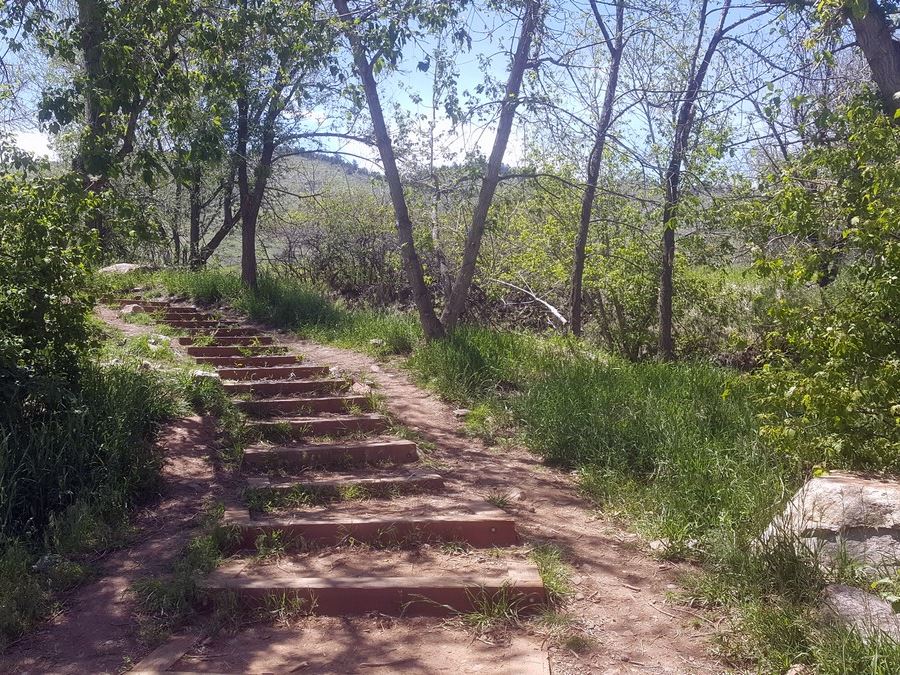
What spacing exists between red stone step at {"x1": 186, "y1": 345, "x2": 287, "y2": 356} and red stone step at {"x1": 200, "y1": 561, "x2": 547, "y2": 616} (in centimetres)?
554

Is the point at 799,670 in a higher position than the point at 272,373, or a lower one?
lower

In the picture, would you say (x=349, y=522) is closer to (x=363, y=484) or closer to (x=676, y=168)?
(x=363, y=484)

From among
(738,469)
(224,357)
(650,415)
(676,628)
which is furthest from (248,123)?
(676,628)

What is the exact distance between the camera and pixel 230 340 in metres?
10.4

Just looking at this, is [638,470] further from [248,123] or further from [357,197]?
[357,197]

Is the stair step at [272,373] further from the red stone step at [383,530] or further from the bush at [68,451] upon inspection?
the red stone step at [383,530]

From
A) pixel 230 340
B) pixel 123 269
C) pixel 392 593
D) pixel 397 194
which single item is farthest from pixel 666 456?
pixel 123 269

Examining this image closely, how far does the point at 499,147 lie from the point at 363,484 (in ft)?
17.2

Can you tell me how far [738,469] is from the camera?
5.20 m

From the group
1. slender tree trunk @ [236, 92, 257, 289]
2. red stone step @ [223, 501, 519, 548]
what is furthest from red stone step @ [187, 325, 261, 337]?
red stone step @ [223, 501, 519, 548]

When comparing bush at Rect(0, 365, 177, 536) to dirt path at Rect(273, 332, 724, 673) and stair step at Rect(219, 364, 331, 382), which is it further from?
dirt path at Rect(273, 332, 724, 673)

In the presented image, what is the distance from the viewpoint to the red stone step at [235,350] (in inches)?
367

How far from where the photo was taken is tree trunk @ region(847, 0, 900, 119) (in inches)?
232

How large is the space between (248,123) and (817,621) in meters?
12.6
